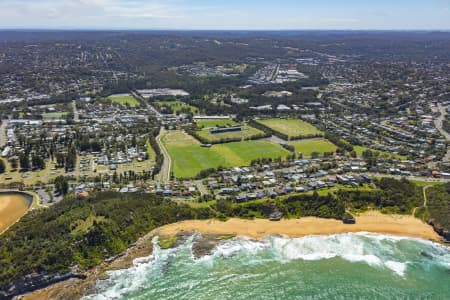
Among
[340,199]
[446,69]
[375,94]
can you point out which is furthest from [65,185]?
[446,69]

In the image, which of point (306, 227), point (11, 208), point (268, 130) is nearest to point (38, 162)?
point (11, 208)

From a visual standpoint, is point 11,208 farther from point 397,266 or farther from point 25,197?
point 397,266

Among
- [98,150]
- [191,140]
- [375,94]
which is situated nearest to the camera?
[98,150]

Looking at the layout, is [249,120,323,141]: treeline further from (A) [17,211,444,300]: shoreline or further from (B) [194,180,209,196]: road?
(A) [17,211,444,300]: shoreline

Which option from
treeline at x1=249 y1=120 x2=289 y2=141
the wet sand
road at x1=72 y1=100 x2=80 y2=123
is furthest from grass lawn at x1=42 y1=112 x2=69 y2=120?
treeline at x1=249 y1=120 x2=289 y2=141

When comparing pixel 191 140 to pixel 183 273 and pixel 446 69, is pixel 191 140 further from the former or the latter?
pixel 446 69

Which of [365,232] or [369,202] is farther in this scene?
[369,202]
